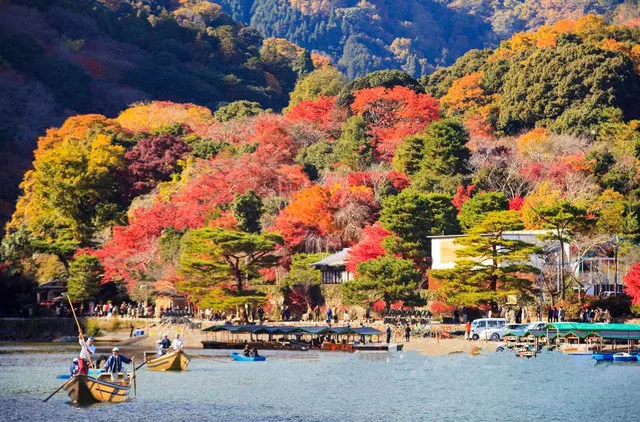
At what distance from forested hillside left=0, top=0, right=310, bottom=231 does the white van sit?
189 ft

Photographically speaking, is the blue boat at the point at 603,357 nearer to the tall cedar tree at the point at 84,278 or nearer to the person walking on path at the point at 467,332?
the person walking on path at the point at 467,332

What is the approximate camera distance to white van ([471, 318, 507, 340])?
6462cm

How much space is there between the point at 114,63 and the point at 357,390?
308ft

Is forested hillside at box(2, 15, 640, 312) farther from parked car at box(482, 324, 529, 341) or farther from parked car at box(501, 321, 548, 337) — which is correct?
parked car at box(501, 321, 548, 337)

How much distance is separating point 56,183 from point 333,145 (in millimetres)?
20249

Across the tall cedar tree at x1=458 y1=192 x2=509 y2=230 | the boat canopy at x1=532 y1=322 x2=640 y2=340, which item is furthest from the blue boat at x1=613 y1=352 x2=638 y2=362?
the tall cedar tree at x1=458 y1=192 x2=509 y2=230

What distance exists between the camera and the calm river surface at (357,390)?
43875 millimetres

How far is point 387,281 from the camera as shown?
224 ft

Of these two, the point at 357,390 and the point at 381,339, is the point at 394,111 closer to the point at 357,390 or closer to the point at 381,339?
the point at 381,339

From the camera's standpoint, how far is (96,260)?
83062 millimetres

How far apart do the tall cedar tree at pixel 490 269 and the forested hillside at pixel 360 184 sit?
0.13 meters

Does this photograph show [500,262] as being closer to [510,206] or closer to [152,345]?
[510,206]

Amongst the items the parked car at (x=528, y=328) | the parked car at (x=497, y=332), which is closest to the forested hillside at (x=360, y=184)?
the parked car at (x=497, y=332)

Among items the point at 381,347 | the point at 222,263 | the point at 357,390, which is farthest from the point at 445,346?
the point at 222,263
